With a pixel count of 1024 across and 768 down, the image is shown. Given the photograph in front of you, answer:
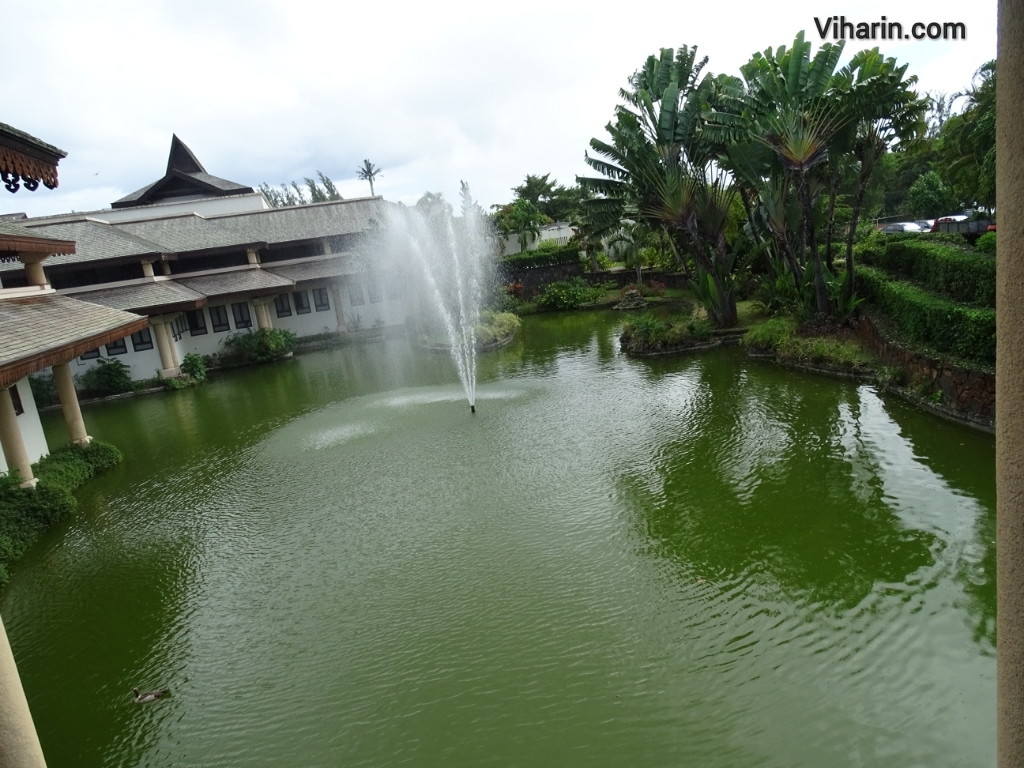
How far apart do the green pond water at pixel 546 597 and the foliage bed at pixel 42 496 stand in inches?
15.2

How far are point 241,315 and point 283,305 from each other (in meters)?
2.41

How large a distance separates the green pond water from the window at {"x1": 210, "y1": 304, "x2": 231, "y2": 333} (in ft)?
51.6

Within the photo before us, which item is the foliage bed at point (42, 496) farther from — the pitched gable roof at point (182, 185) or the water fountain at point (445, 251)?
the pitched gable roof at point (182, 185)

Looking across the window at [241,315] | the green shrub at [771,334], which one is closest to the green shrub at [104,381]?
the window at [241,315]

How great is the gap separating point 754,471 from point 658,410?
11.9 ft

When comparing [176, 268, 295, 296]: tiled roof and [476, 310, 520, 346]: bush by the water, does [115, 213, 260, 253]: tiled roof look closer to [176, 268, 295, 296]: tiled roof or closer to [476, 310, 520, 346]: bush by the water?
[176, 268, 295, 296]: tiled roof

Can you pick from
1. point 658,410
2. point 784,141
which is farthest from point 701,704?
point 784,141

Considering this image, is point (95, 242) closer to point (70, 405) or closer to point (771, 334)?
point (70, 405)

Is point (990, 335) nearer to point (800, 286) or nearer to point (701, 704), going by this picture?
point (800, 286)

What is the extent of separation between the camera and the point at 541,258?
34.2m

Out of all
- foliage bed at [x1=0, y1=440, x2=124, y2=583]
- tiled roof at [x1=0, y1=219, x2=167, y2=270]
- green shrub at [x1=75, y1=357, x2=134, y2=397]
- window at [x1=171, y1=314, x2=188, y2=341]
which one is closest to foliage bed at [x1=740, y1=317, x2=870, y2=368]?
foliage bed at [x1=0, y1=440, x2=124, y2=583]

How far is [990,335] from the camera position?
405 inches

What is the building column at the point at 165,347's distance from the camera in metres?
24.0

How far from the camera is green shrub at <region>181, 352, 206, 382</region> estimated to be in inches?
957
